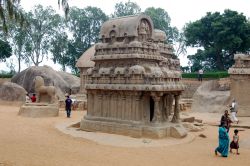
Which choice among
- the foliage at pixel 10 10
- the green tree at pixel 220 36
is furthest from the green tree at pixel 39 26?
the foliage at pixel 10 10

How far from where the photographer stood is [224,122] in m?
15.2

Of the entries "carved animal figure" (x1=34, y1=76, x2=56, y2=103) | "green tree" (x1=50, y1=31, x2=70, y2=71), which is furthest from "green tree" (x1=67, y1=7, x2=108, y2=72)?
"carved animal figure" (x1=34, y1=76, x2=56, y2=103)

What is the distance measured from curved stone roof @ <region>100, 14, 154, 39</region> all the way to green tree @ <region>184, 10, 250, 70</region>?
28.5 metres

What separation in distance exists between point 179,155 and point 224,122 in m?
3.74

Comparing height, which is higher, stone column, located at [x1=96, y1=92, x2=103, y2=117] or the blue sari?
stone column, located at [x1=96, y1=92, x2=103, y2=117]

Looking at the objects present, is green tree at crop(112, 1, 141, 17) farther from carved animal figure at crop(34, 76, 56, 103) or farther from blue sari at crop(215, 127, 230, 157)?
blue sari at crop(215, 127, 230, 157)

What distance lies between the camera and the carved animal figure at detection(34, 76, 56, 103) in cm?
2591

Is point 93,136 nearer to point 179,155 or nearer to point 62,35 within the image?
point 179,155

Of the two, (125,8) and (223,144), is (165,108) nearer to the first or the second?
(223,144)

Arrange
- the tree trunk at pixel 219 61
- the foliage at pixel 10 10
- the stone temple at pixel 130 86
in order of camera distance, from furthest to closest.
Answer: the tree trunk at pixel 219 61 < the stone temple at pixel 130 86 < the foliage at pixel 10 10

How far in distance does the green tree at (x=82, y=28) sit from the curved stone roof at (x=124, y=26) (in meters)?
39.3

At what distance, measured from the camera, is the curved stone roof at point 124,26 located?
1683 cm

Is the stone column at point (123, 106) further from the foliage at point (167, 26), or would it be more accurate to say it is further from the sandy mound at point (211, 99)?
the foliage at point (167, 26)

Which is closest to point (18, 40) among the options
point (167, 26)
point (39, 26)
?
point (39, 26)
